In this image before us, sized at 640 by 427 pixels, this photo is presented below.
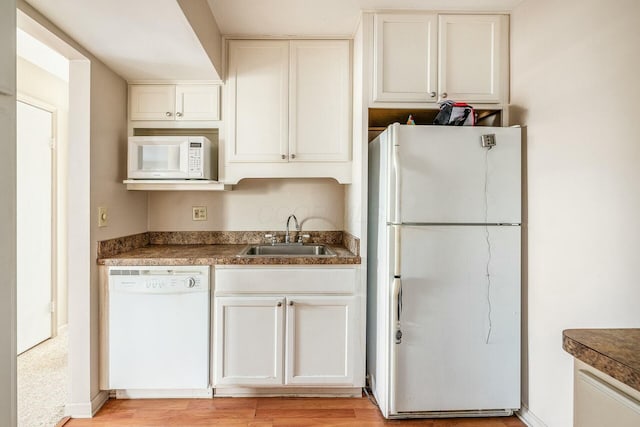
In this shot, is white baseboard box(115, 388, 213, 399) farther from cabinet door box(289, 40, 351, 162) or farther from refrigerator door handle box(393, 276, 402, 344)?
cabinet door box(289, 40, 351, 162)

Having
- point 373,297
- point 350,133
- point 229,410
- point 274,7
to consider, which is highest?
point 274,7

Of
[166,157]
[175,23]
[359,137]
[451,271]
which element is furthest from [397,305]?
[175,23]

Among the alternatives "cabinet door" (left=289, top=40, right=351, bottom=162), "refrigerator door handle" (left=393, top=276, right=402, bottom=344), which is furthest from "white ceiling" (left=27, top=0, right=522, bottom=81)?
"refrigerator door handle" (left=393, top=276, right=402, bottom=344)

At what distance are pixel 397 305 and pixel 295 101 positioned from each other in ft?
4.63

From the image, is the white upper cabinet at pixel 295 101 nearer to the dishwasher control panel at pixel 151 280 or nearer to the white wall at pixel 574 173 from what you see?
the dishwasher control panel at pixel 151 280

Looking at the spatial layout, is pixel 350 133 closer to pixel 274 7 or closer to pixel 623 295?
pixel 274 7

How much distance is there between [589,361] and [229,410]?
183 centimetres

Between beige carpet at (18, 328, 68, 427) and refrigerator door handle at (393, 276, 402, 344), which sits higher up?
refrigerator door handle at (393, 276, 402, 344)

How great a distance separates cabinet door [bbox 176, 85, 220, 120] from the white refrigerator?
120 centimetres

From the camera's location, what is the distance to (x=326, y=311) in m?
2.02

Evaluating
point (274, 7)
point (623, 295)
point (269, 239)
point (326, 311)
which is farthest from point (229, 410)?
point (274, 7)

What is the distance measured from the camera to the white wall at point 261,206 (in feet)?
8.71

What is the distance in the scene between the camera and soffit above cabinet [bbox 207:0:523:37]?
6.27 feet
